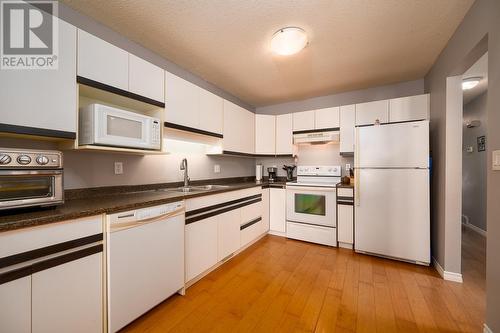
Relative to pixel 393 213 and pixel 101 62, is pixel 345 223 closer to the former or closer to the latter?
pixel 393 213

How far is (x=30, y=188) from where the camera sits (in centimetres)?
116

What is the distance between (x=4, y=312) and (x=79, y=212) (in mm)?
483

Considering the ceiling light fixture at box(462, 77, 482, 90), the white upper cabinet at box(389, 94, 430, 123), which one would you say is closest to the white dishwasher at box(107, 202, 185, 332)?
the white upper cabinet at box(389, 94, 430, 123)

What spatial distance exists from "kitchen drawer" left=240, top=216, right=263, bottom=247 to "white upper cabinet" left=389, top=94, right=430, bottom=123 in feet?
7.88

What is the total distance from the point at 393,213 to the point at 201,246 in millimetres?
2285

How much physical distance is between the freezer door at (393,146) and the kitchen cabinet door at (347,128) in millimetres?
414

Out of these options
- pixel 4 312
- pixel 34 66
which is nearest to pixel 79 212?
pixel 4 312

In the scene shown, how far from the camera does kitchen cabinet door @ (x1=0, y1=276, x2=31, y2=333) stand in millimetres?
919

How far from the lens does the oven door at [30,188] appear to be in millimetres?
1062

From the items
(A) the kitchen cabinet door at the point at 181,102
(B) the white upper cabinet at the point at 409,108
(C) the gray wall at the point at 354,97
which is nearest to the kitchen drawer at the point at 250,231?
(A) the kitchen cabinet door at the point at 181,102

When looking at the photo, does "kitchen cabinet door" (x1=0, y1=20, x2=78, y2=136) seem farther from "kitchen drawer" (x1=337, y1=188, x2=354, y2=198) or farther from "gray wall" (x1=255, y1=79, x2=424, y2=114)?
"gray wall" (x1=255, y1=79, x2=424, y2=114)

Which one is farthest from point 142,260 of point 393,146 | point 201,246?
point 393,146

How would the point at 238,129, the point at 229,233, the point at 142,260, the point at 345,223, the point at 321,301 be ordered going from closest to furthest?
the point at 142,260, the point at 321,301, the point at 229,233, the point at 345,223, the point at 238,129

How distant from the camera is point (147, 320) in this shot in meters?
1.55
